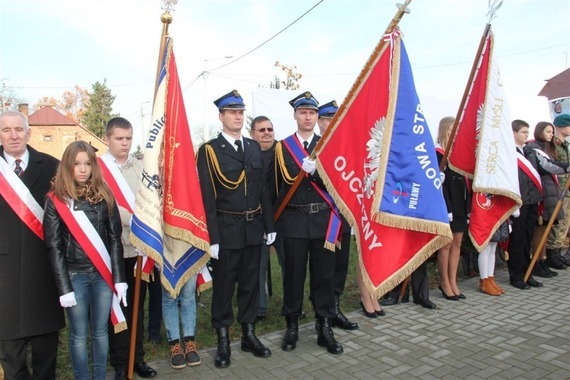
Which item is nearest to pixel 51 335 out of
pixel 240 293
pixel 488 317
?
pixel 240 293

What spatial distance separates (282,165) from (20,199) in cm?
215

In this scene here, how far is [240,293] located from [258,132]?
2.04 m

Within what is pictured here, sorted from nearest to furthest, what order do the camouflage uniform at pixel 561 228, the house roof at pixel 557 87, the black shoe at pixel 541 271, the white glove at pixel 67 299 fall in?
1. the white glove at pixel 67 299
2. the black shoe at pixel 541 271
3. the camouflage uniform at pixel 561 228
4. the house roof at pixel 557 87

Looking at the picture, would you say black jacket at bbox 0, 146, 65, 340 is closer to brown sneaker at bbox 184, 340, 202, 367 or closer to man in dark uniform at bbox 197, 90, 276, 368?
brown sneaker at bbox 184, 340, 202, 367

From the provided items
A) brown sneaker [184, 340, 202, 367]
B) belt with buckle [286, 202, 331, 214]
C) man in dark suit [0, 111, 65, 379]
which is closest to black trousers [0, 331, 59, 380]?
man in dark suit [0, 111, 65, 379]

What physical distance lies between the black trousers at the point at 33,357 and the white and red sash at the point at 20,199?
75 cm

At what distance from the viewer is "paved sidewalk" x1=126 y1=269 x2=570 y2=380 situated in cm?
366

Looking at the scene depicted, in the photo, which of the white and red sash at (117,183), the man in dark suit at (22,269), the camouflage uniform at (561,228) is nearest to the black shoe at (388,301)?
the white and red sash at (117,183)

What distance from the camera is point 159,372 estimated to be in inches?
149

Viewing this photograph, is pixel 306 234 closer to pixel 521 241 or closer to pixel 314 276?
pixel 314 276

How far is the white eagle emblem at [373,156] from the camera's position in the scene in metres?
3.75

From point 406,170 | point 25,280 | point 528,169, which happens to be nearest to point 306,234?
point 406,170

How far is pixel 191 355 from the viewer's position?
3900 millimetres

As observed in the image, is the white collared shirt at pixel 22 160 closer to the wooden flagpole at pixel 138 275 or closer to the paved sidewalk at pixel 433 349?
the wooden flagpole at pixel 138 275
